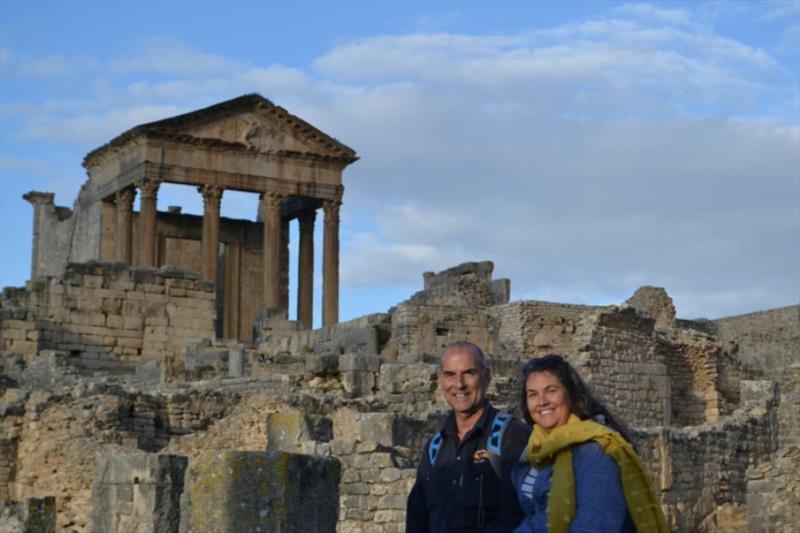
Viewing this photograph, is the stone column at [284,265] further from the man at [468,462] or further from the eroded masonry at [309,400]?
the man at [468,462]

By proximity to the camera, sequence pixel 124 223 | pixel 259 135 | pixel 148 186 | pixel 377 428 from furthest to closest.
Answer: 1. pixel 259 135
2. pixel 124 223
3. pixel 148 186
4. pixel 377 428

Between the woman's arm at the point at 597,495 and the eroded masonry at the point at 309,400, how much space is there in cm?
152

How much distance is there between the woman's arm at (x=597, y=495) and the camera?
5.59 m

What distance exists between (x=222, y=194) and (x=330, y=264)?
382 cm

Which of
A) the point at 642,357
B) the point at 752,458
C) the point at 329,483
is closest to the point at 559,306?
the point at 642,357

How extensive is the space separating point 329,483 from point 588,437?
1766 mm

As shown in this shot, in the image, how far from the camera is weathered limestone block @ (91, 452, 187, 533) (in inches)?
411

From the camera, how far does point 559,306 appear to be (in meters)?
33.2

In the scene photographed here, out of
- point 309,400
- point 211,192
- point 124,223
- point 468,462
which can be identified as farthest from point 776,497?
point 124,223

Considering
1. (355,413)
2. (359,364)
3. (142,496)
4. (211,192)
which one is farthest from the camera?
(211,192)

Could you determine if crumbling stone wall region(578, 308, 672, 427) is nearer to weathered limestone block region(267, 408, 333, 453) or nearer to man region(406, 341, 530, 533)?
weathered limestone block region(267, 408, 333, 453)

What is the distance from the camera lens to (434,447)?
6.91m

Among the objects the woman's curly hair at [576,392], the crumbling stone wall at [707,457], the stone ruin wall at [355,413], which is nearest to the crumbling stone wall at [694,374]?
the stone ruin wall at [355,413]

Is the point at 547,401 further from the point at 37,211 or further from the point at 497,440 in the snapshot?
the point at 37,211
